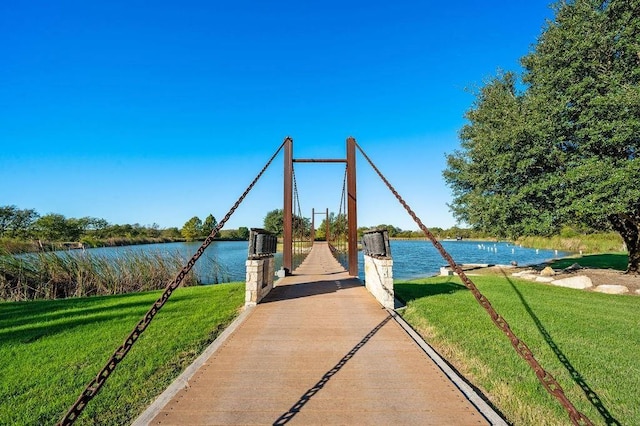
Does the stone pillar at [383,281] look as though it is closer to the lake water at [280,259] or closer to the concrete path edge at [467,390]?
the concrete path edge at [467,390]

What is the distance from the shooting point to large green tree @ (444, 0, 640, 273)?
7.79 m

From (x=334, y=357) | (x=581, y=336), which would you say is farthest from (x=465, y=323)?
(x=334, y=357)

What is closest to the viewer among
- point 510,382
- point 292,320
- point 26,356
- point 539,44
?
point 510,382

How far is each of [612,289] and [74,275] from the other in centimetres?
1451

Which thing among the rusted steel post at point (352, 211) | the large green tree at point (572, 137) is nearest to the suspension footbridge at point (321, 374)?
→ the rusted steel post at point (352, 211)

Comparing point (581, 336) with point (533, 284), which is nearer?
point (581, 336)

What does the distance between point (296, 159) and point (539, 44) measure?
917cm

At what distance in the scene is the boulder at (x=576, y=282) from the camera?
28.1 ft

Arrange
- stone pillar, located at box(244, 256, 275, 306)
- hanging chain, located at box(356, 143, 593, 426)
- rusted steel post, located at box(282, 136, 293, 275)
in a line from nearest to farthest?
hanging chain, located at box(356, 143, 593, 426) → stone pillar, located at box(244, 256, 275, 306) → rusted steel post, located at box(282, 136, 293, 275)

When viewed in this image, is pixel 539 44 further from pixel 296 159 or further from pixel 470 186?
pixel 296 159

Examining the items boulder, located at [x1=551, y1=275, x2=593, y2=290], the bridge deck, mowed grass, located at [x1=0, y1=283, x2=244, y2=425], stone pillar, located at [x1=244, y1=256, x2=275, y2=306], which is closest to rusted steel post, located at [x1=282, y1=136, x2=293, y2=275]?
mowed grass, located at [x1=0, y1=283, x2=244, y2=425]

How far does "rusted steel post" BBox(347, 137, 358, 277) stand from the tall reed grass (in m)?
6.32

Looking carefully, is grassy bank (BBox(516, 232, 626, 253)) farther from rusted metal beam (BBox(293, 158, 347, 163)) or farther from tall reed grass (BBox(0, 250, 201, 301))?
tall reed grass (BBox(0, 250, 201, 301))

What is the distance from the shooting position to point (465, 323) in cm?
507
